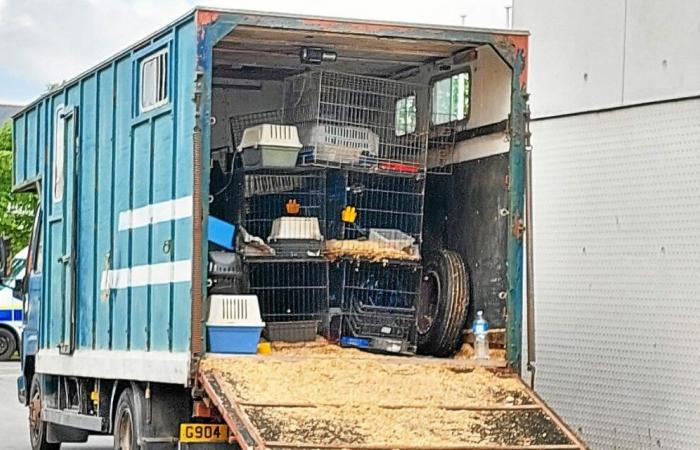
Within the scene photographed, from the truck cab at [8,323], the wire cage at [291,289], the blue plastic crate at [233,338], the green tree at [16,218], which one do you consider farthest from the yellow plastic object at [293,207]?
the green tree at [16,218]

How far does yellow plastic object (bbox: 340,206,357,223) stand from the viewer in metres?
10.8

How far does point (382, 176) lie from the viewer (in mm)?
10914

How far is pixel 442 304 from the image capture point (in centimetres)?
1058

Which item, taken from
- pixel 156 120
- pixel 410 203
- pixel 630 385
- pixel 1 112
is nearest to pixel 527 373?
pixel 630 385

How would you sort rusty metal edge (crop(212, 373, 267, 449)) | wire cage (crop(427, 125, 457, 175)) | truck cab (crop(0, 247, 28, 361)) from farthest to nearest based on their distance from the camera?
truck cab (crop(0, 247, 28, 361))
wire cage (crop(427, 125, 457, 175))
rusty metal edge (crop(212, 373, 267, 449))

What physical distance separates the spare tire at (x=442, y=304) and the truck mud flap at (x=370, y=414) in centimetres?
110

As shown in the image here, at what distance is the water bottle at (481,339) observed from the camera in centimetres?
1006

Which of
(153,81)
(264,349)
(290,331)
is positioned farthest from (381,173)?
(153,81)

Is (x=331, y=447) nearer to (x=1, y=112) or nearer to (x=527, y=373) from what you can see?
(x=527, y=373)

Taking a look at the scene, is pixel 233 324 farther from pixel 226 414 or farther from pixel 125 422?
pixel 125 422

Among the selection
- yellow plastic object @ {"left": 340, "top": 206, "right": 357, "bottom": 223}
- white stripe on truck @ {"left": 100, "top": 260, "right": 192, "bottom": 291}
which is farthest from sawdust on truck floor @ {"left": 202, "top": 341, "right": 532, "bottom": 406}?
yellow plastic object @ {"left": 340, "top": 206, "right": 357, "bottom": 223}

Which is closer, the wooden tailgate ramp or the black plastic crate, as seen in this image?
the wooden tailgate ramp

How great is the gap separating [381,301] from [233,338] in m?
1.84

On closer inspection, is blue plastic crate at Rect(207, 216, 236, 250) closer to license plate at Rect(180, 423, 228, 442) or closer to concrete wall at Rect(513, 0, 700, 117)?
license plate at Rect(180, 423, 228, 442)
